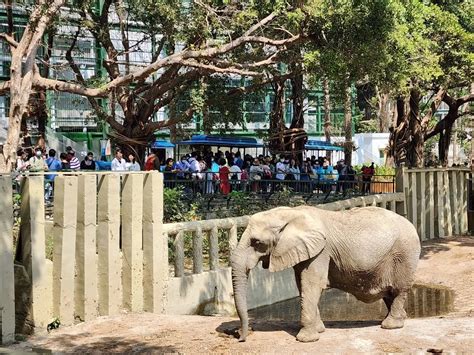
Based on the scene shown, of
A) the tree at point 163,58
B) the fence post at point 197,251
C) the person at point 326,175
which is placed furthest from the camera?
the person at point 326,175

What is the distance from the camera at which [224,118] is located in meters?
23.4

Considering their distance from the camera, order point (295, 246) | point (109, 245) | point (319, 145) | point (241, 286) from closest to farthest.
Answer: point (241, 286), point (295, 246), point (109, 245), point (319, 145)

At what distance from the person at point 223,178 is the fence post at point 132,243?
8.05 metres

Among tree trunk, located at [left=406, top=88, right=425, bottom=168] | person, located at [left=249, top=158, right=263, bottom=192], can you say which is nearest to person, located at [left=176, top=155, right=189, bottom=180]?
person, located at [left=249, top=158, right=263, bottom=192]

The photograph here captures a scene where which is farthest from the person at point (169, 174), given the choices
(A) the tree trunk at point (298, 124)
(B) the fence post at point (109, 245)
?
(B) the fence post at point (109, 245)

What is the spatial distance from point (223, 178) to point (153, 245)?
31.4 ft

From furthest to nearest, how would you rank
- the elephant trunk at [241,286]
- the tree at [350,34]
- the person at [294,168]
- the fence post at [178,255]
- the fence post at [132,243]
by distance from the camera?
the person at [294,168] < the tree at [350,34] < the fence post at [178,255] < the fence post at [132,243] < the elephant trunk at [241,286]

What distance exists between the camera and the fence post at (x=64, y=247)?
925 centimetres

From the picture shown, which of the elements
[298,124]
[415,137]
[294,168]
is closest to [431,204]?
[294,168]

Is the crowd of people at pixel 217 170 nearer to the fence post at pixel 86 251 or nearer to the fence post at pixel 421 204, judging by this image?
the fence post at pixel 421 204

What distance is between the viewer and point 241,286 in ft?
25.7

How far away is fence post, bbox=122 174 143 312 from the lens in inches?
401

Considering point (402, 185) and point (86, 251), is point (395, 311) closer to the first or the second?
point (86, 251)

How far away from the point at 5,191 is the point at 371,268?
4188 mm
